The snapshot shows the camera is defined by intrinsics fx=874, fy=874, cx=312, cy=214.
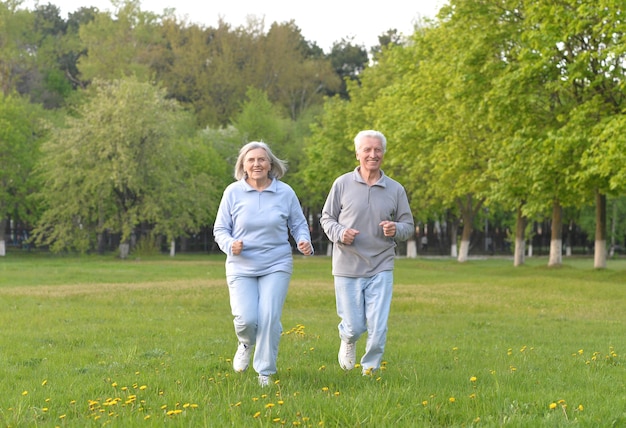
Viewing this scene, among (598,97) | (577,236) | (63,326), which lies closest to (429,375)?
(63,326)

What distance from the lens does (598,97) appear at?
3094 centimetres

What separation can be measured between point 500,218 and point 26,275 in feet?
170

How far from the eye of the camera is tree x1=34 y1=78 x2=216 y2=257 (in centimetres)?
5022

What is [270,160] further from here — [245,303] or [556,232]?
[556,232]

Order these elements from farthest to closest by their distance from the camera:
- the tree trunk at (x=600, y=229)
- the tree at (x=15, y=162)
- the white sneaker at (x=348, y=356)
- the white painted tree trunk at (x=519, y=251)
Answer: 1. the tree at (x=15, y=162)
2. the white painted tree trunk at (x=519, y=251)
3. the tree trunk at (x=600, y=229)
4. the white sneaker at (x=348, y=356)

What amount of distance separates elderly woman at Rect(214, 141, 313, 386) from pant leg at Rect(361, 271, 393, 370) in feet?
2.85

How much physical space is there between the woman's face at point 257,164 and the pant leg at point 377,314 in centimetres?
152

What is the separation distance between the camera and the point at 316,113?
3406 inches

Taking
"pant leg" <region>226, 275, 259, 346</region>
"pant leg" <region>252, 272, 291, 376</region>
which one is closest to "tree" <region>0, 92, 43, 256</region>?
"pant leg" <region>226, 275, 259, 346</region>

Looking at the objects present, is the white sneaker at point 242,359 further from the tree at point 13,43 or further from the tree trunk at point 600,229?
the tree at point 13,43

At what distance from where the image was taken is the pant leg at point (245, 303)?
8156mm

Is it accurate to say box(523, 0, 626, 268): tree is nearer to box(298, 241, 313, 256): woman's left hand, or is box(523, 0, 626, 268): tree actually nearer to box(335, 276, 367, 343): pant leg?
box(335, 276, 367, 343): pant leg

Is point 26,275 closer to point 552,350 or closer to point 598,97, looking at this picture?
point 598,97

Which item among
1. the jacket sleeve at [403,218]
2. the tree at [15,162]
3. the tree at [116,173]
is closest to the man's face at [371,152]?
A: the jacket sleeve at [403,218]
